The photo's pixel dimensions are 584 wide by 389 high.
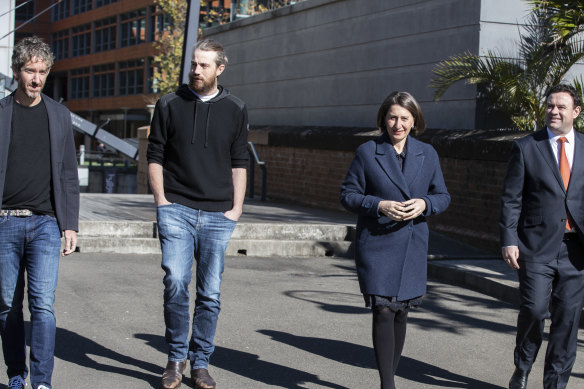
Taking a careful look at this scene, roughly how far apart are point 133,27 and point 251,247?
160 ft

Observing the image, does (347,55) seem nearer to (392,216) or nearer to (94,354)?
(94,354)

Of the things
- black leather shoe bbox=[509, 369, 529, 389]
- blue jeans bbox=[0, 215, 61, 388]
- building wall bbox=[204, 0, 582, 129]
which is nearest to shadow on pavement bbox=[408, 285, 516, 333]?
black leather shoe bbox=[509, 369, 529, 389]

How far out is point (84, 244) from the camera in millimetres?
11000

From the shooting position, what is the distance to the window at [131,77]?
56.9m

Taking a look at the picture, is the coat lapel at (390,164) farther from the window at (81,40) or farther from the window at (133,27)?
the window at (81,40)

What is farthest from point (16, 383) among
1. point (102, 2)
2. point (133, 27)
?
point (102, 2)

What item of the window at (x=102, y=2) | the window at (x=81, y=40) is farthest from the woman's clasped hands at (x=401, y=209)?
the window at (x=81, y=40)

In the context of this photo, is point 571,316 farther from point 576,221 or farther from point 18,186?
point 18,186

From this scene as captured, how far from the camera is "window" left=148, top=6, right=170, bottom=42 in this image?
53219mm

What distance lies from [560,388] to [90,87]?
61187 mm

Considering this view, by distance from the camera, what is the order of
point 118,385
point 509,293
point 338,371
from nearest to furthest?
point 118,385 → point 338,371 → point 509,293

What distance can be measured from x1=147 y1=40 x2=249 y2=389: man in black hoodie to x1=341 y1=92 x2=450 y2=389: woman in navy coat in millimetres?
739

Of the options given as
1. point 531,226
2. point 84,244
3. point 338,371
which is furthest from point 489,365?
point 84,244

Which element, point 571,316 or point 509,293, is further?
point 509,293
